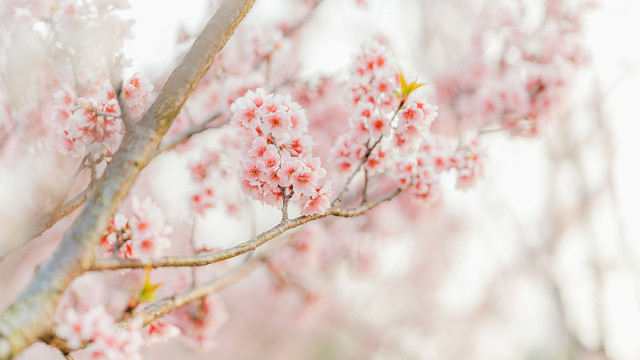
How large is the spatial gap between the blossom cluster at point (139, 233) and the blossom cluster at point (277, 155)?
16.6 inches

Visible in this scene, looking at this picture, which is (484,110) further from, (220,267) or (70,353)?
(70,353)

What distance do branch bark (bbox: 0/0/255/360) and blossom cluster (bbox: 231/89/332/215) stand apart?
287 millimetres

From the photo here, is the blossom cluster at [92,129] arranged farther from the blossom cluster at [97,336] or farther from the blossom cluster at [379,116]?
the blossom cluster at [379,116]

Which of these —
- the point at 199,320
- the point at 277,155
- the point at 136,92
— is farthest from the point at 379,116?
the point at 199,320

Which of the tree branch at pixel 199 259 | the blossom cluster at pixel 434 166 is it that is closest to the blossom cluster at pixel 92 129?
the tree branch at pixel 199 259

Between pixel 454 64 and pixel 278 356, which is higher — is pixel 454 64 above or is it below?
above

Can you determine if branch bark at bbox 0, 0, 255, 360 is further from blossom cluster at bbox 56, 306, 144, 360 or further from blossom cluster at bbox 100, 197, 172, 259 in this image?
blossom cluster at bbox 100, 197, 172, 259

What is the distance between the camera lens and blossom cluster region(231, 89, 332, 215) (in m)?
1.68

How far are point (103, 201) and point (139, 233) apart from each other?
1.79 feet

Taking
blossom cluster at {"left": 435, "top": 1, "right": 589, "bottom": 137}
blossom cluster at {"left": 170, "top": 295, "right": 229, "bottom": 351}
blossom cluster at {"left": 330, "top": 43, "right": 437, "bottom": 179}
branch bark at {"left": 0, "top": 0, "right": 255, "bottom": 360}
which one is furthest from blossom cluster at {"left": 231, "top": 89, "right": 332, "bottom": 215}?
blossom cluster at {"left": 435, "top": 1, "right": 589, "bottom": 137}

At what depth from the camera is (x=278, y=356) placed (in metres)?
12.0

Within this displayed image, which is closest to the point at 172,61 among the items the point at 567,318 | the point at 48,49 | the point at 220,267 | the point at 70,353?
the point at 48,49

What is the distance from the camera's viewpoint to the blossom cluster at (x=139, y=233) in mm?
1787

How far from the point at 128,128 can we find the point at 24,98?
4.04 ft
